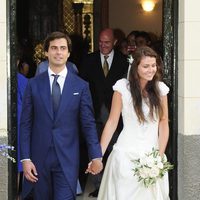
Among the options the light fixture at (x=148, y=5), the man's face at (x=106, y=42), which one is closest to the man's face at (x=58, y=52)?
the man's face at (x=106, y=42)

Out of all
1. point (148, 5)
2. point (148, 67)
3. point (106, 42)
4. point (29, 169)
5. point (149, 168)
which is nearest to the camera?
point (29, 169)

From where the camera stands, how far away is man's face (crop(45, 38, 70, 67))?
17.5 ft

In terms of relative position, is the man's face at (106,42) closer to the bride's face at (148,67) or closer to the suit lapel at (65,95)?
the bride's face at (148,67)

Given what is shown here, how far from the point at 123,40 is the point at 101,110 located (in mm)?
1380

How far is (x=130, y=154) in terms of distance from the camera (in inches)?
224

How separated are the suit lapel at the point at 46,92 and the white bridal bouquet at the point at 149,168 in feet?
2.99

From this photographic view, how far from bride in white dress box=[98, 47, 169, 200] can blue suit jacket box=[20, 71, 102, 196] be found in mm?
444

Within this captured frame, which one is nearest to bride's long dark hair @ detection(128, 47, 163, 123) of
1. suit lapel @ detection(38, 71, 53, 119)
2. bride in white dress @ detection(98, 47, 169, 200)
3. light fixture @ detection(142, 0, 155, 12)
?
bride in white dress @ detection(98, 47, 169, 200)

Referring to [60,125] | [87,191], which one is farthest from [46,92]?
[87,191]

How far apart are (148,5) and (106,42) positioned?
5.47 metres

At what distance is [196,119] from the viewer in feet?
21.3

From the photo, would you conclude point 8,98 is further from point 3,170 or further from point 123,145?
point 123,145

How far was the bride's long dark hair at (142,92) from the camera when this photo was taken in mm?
5656

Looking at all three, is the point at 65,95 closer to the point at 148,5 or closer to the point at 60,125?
the point at 60,125
